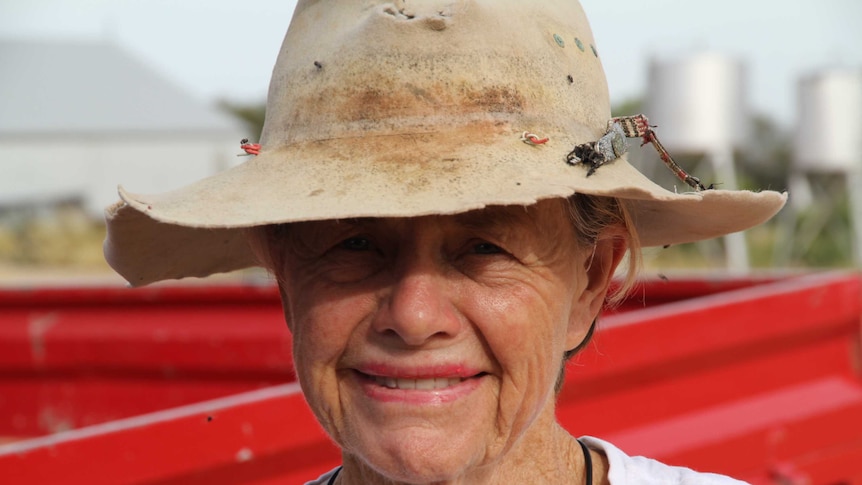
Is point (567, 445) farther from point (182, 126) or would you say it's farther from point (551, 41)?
point (182, 126)

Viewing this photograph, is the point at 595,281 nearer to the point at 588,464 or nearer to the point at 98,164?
the point at 588,464

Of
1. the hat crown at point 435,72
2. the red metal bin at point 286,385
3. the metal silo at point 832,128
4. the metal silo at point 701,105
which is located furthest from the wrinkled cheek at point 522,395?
the metal silo at point 832,128

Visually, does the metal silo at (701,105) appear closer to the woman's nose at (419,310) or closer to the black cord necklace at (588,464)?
the black cord necklace at (588,464)

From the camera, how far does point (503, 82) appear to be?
1484mm

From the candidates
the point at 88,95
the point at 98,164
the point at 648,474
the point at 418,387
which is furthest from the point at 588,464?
the point at 88,95

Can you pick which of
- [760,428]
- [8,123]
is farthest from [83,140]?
[760,428]

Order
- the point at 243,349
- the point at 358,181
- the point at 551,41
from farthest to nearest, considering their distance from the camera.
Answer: the point at 243,349, the point at 551,41, the point at 358,181

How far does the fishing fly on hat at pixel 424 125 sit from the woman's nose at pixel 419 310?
6.6 inches

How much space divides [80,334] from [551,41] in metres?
3.89

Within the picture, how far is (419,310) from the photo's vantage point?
1443 millimetres

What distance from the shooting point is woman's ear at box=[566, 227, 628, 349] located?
5.70 feet

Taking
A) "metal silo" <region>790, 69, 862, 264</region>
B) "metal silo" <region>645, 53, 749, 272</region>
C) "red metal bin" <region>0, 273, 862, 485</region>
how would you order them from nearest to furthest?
"red metal bin" <region>0, 273, 862, 485</region>
"metal silo" <region>645, 53, 749, 272</region>
"metal silo" <region>790, 69, 862, 264</region>

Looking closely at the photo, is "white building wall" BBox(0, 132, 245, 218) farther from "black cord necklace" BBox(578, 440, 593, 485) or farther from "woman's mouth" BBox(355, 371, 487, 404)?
"woman's mouth" BBox(355, 371, 487, 404)

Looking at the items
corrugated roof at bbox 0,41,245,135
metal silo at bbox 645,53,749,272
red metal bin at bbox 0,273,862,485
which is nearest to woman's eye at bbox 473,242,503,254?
red metal bin at bbox 0,273,862,485
